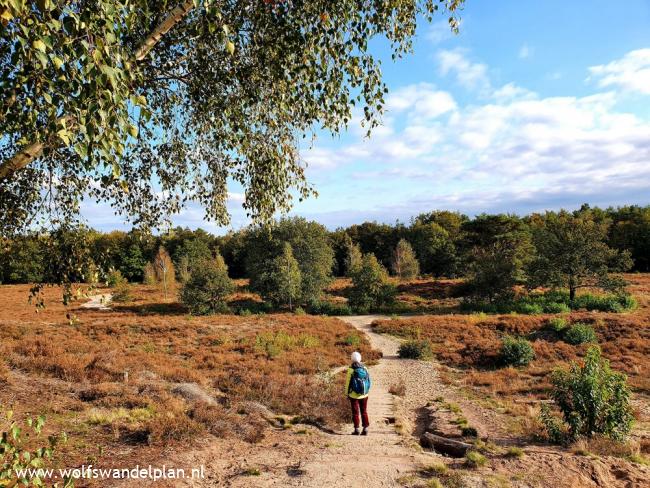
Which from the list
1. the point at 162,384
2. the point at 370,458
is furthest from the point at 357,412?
the point at 162,384

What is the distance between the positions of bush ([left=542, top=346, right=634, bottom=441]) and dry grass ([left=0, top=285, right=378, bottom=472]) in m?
5.23

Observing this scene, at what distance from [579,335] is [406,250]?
1418 inches

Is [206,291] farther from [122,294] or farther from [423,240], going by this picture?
[423,240]

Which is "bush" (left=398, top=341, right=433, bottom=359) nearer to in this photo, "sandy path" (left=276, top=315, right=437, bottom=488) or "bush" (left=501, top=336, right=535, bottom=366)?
"bush" (left=501, top=336, right=535, bottom=366)

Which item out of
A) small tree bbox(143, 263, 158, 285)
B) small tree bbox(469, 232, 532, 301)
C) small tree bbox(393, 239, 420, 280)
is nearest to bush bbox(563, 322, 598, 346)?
small tree bbox(469, 232, 532, 301)

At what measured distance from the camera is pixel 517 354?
19125 millimetres

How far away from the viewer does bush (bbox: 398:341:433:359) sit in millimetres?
20984

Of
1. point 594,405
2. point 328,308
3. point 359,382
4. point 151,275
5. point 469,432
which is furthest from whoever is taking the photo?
point 151,275

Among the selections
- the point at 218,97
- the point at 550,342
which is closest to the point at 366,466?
the point at 218,97

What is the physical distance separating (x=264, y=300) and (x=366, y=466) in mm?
38332

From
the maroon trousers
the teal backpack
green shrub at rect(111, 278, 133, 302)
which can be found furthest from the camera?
green shrub at rect(111, 278, 133, 302)

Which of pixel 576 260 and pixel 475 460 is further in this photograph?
pixel 576 260

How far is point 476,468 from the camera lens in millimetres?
Answer: 6848

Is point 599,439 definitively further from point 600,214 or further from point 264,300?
point 600,214
